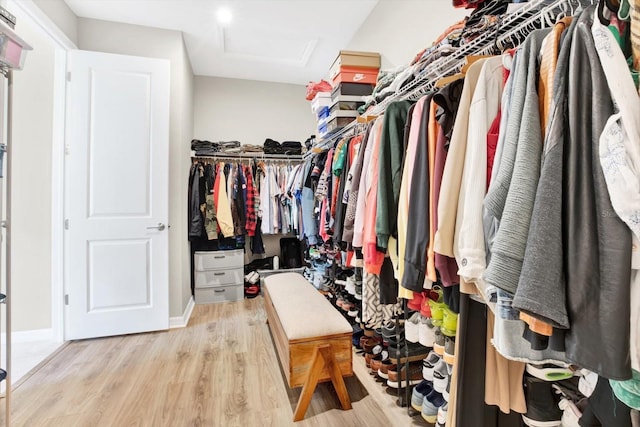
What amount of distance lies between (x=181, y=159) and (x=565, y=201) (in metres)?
2.90

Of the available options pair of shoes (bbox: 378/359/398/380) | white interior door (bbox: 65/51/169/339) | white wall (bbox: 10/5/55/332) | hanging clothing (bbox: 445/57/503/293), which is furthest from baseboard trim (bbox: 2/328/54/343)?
hanging clothing (bbox: 445/57/503/293)

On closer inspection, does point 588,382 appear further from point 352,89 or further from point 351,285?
point 352,89

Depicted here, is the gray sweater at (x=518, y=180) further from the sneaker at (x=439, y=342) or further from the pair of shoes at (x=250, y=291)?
the pair of shoes at (x=250, y=291)

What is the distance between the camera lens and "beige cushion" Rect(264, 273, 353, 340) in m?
1.57

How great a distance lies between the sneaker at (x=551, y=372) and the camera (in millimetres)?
826

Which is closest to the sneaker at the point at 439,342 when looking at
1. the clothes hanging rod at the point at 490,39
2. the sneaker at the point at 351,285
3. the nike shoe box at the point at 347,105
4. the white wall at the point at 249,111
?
the sneaker at the point at 351,285

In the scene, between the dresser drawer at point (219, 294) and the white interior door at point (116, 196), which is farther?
the dresser drawer at point (219, 294)

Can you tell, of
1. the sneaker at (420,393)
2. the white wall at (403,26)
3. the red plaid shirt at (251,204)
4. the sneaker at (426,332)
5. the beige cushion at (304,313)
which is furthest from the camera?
the red plaid shirt at (251,204)

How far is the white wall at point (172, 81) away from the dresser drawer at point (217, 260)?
0.41 m

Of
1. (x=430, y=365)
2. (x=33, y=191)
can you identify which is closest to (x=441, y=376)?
(x=430, y=365)

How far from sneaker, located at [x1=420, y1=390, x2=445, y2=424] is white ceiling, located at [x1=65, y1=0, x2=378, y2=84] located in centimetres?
268

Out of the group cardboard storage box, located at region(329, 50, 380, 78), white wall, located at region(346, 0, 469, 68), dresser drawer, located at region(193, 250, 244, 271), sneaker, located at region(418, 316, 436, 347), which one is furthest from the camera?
dresser drawer, located at region(193, 250, 244, 271)

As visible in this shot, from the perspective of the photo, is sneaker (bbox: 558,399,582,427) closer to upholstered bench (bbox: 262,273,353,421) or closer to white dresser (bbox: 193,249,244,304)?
upholstered bench (bbox: 262,273,353,421)

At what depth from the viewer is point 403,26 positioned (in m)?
2.04
